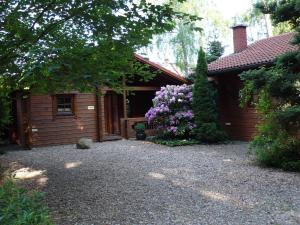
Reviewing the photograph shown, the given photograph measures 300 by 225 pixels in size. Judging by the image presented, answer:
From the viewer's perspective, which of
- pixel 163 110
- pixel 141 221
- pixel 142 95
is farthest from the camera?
pixel 142 95

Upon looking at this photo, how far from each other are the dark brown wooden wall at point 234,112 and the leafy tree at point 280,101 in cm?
504

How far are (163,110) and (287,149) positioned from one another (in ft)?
23.4

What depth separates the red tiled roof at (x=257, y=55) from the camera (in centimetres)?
1377

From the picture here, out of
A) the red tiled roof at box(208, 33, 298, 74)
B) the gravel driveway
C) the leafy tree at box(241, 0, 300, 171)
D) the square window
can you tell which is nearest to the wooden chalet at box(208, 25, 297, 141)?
the red tiled roof at box(208, 33, 298, 74)

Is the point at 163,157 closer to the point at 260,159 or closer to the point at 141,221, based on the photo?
the point at 260,159

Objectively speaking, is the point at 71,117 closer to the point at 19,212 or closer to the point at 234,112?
the point at 234,112

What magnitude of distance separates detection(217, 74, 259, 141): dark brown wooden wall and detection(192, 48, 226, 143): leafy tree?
1.01 m

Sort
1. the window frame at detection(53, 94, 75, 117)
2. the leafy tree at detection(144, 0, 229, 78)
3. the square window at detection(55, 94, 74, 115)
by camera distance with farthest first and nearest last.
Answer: the leafy tree at detection(144, 0, 229, 78) → the square window at detection(55, 94, 74, 115) → the window frame at detection(53, 94, 75, 117)

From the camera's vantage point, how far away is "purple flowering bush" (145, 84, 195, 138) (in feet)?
50.9

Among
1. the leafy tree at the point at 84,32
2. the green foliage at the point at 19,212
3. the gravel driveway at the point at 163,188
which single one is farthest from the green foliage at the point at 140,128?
the green foliage at the point at 19,212

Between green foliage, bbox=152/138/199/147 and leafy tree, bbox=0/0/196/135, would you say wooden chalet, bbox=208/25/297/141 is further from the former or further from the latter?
leafy tree, bbox=0/0/196/135

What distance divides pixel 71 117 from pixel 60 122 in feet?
1.84

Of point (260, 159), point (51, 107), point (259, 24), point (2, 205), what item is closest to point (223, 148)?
point (260, 159)

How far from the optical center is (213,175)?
28.7ft
